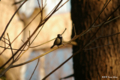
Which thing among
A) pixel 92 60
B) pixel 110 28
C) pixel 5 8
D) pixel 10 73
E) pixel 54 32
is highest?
pixel 5 8

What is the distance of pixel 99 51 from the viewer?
48.2 inches

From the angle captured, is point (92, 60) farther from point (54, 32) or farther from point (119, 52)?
point (54, 32)

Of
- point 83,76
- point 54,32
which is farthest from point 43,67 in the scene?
point 83,76

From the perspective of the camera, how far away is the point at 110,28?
122 centimetres

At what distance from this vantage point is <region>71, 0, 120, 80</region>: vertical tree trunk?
46.6 inches

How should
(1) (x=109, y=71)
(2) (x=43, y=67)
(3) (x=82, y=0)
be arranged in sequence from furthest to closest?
(2) (x=43, y=67) → (3) (x=82, y=0) → (1) (x=109, y=71)

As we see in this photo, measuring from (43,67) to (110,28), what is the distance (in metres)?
4.50

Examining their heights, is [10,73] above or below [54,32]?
below

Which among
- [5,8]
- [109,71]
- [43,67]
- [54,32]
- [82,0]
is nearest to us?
[109,71]

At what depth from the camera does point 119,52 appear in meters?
1.19

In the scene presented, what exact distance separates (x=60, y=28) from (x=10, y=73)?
2076 millimetres

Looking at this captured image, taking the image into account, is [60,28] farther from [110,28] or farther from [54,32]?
[110,28]

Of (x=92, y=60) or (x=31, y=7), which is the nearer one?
(x=92, y=60)

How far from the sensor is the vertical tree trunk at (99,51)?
118cm
